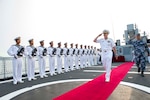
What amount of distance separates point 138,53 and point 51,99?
570 centimetres

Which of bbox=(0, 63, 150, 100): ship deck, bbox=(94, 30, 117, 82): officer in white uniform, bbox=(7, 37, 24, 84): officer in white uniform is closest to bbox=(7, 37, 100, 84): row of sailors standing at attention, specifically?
bbox=(7, 37, 24, 84): officer in white uniform

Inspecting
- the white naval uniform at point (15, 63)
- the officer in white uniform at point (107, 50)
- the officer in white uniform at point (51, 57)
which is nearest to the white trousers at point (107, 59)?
the officer in white uniform at point (107, 50)

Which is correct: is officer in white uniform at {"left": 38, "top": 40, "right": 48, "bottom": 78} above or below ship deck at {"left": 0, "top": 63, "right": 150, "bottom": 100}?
above

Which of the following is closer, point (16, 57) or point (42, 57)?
point (16, 57)

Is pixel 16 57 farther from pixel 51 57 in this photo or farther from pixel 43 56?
pixel 51 57

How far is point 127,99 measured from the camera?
175 inches

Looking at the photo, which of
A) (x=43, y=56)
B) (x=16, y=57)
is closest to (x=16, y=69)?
(x=16, y=57)

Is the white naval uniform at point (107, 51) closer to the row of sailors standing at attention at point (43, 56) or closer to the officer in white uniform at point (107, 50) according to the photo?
the officer in white uniform at point (107, 50)

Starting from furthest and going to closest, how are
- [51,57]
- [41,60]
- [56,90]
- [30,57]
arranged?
[51,57] → [41,60] → [30,57] → [56,90]

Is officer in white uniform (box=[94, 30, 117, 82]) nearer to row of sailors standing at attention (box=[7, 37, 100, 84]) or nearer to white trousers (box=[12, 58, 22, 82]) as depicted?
row of sailors standing at attention (box=[7, 37, 100, 84])

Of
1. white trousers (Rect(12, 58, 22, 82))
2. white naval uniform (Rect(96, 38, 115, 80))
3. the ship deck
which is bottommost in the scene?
the ship deck

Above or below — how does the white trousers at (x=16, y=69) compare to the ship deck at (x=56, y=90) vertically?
above

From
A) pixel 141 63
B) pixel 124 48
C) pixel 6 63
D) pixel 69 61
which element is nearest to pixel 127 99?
pixel 141 63

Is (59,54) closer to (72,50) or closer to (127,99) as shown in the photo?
(72,50)
